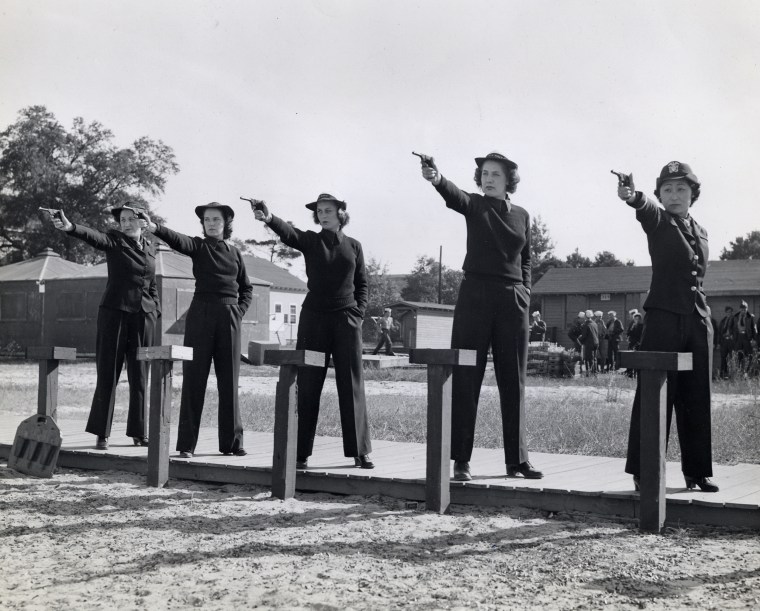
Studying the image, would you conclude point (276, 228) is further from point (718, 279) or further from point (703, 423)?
point (718, 279)

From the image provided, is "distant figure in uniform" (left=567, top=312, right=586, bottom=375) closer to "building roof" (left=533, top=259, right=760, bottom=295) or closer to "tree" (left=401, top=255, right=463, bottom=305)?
"building roof" (left=533, top=259, right=760, bottom=295)

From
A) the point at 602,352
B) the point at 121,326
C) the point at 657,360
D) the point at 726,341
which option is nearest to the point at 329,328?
the point at 121,326

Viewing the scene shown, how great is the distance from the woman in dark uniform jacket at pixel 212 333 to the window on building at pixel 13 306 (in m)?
24.5

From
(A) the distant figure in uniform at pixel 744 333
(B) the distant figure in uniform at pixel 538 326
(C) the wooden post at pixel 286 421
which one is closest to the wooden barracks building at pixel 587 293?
(B) the distant figure in uniform at pixel 538 326

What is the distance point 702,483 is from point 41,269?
27.7 metres

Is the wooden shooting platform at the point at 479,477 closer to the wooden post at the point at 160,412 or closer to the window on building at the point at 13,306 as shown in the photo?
the wooden post at the point at 160,412

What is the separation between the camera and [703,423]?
5.00 m

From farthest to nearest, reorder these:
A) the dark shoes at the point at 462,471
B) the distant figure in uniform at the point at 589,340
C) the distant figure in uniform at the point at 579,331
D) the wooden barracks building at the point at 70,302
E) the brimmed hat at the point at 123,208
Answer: the wooden barracks building at the point at 70,302, the distant figure in uniform at the point at 579,331, the distant figure in uniform at the point at 589,340, the brimmed hat at the point at 123,208, the dark shoes at the point at 462,471

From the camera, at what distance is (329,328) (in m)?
6.09

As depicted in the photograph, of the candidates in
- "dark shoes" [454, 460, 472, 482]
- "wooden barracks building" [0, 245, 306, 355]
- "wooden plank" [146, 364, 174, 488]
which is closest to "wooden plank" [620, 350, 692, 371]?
"dark shoes" [454, 460, 472, 482]

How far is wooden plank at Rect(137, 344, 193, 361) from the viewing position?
19.8 feet

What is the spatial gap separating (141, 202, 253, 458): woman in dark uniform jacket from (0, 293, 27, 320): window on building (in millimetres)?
24498

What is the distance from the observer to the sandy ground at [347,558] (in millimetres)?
3428

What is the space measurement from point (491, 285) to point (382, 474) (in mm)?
1518
